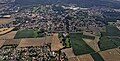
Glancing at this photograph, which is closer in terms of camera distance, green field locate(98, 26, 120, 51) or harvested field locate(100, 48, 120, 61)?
harvested field locate(100, 48, 120, 61)

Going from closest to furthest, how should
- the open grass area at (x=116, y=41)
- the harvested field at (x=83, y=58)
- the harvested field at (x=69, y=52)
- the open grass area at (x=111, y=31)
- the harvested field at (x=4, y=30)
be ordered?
the harvested field at (x=83, y=58) → the harvested field at (x=69, y=52) → the open grass area at (x=116, y=41) → the harvested field at (x=4, y=30) → the open grass area at (x=111, y=31)

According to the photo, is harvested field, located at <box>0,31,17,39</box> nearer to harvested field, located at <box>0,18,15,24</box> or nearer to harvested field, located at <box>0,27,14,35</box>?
harvested field, located at <box>0,27,14,35</box>

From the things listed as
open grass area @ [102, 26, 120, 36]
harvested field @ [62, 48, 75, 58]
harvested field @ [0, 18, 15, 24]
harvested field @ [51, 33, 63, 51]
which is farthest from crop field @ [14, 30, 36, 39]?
open grass area @ [102, 26, 120, 36]

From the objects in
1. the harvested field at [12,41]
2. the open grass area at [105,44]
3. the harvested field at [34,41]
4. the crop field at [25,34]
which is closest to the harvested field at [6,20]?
the crop field at [25,34]

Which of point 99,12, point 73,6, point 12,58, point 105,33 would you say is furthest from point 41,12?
point 12,58

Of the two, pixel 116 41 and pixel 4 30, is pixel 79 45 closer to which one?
pixel 116 41

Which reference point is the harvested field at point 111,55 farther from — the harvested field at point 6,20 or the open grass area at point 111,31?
the harvested field at point 6,20

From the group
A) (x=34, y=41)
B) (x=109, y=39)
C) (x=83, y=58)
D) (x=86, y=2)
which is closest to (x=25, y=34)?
(x=34, y=41)

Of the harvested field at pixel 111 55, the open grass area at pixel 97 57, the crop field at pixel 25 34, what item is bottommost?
the harvested field at pixel 111 55
